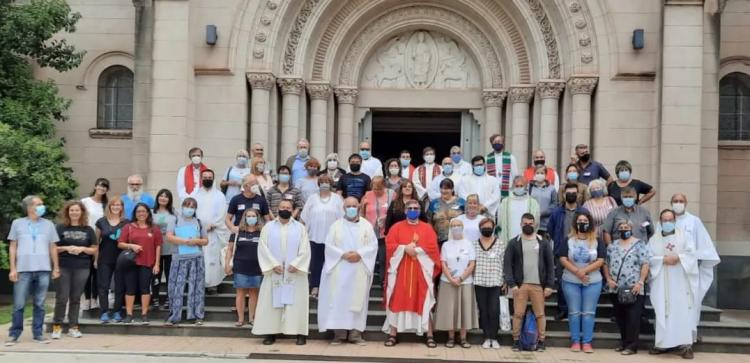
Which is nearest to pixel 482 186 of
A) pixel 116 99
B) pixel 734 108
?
pixel 734 108

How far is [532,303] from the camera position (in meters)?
11.0

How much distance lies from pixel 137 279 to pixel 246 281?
1.66 meters

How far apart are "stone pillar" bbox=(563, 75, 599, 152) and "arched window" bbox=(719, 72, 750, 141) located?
361 centimetres

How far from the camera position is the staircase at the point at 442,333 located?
448 inches

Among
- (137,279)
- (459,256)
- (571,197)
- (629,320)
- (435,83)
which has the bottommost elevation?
(629,320)

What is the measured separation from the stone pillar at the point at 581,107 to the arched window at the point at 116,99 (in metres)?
9.92

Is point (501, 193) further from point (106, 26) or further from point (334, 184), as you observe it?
point (106, 26)

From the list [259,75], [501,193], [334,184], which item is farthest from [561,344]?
[259,75]

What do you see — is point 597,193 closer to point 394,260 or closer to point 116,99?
point 394,260

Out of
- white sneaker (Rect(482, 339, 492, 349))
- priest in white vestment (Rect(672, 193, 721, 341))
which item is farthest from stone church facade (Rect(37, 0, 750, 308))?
white sneaker (Rect(482, 339, 492, 349))

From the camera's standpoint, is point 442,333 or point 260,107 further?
point 260,107

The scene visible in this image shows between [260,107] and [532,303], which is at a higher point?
[260,107]

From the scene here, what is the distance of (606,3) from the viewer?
1557 centimetres

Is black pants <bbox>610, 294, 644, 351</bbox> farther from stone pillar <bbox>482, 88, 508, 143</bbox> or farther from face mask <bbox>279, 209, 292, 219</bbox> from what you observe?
stone pillar <bbox>482, 88, 508, 143</bbox>
